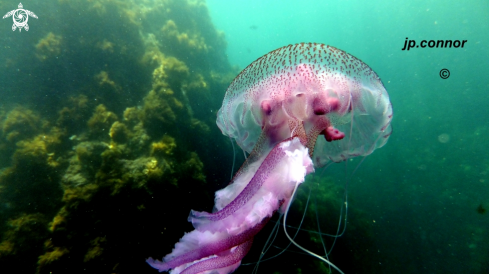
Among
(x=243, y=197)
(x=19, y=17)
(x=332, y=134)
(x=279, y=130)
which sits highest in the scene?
(x=19, y=17)

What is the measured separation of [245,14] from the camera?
8219 cm

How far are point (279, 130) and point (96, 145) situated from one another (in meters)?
5.06

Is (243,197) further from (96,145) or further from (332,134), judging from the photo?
(96,145)

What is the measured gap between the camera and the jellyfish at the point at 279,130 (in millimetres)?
1299

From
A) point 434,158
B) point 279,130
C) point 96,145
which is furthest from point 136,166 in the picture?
point 434,158

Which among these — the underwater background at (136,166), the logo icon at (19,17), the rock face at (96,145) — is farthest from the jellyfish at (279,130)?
the logo icon at (19,17)

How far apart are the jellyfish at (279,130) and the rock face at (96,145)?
3019 mm

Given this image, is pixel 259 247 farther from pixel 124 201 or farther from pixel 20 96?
pixel 20 96

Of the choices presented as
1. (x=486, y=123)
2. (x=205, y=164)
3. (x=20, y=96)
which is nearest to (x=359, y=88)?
(x=205, y=164)

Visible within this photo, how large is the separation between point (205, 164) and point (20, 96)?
6239 millimetres

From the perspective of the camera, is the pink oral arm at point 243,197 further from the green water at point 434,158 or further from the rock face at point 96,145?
the green water at point 434,158

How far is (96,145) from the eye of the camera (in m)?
5.16

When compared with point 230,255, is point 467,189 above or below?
below

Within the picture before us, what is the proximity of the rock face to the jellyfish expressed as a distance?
3.02 m
